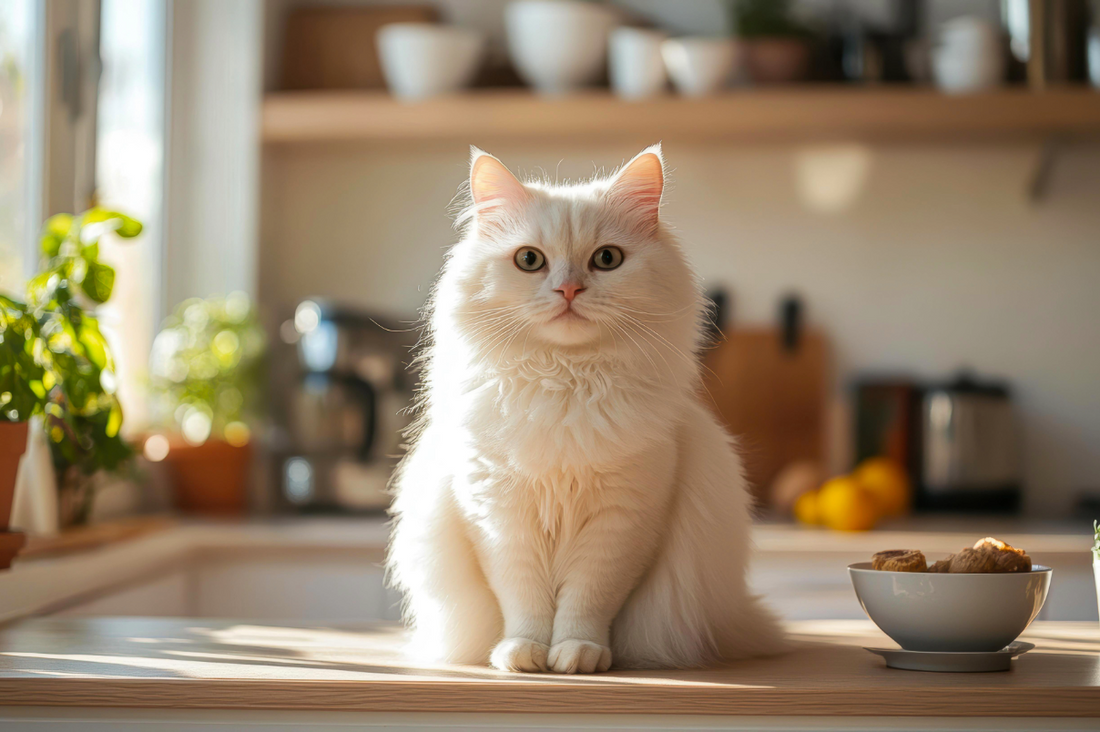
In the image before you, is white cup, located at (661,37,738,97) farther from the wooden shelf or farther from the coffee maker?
the coffee maker

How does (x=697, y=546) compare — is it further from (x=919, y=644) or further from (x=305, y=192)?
(x=305, y=192)

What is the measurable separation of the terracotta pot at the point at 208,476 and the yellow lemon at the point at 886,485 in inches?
62.1

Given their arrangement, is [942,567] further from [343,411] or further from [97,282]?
[343,411]

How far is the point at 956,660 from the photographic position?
85 cm

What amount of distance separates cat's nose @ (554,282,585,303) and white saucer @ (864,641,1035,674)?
0.44 m

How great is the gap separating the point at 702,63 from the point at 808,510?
1.16 meters

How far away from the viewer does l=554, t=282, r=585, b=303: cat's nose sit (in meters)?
0.84

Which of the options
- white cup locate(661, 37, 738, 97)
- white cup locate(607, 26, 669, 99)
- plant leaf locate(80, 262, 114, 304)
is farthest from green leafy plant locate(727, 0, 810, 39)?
plant leaf locate(80, 262, 114, 304)

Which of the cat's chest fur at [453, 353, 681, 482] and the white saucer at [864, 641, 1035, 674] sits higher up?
the cat's chest fur at [453, 353, 681, 482]

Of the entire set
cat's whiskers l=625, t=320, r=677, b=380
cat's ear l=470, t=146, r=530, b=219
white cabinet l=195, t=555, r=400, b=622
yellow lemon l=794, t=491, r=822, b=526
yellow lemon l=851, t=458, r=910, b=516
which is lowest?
white cabinet l=195, t=555, r=400, b=622

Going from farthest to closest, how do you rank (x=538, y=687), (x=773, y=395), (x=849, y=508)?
1. (x=773, y=395)
2. (x=849, y=508)
3. (x=538, y=687)

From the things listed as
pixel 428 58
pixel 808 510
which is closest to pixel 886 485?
pixel 808 510

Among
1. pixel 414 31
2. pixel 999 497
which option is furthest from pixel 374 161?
pixel 999 497

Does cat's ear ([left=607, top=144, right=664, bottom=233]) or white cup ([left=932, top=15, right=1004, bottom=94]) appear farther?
white cup ([left=932, top=15, right=1004, bottom=94])
